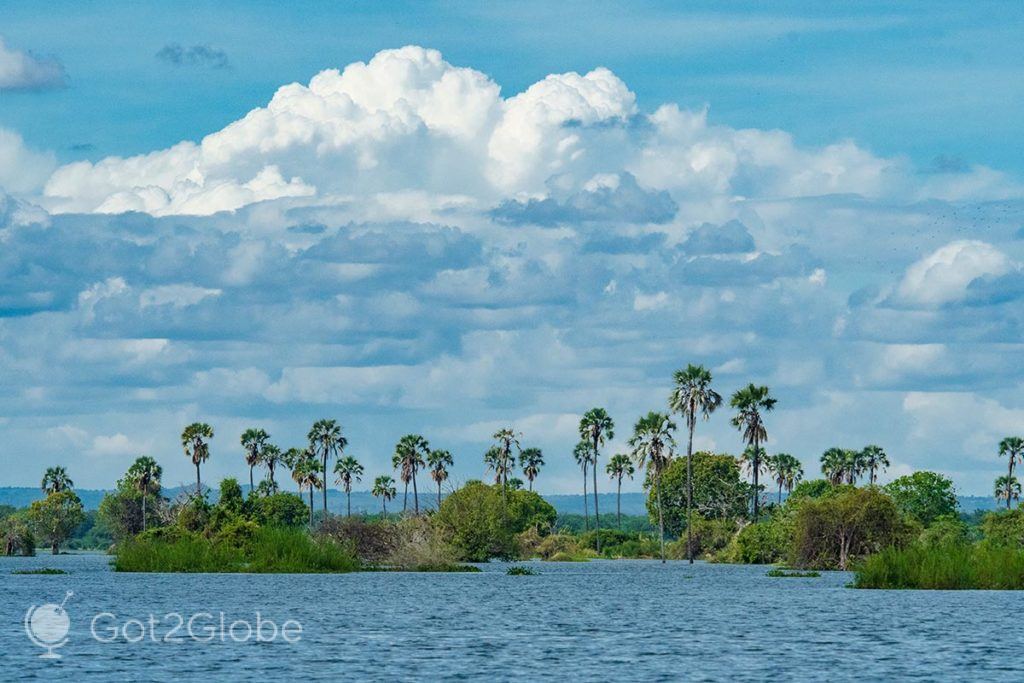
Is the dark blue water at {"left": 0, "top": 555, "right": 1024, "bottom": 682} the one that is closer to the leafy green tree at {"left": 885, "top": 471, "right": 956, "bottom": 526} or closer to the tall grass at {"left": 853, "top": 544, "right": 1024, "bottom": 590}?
the tall grass at {"left": 853, "top": 544, "right": 1024, "bottom": 590}

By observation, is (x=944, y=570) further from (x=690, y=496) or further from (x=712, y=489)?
(x=712, y=489)

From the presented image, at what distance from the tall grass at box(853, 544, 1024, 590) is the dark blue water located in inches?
49.2

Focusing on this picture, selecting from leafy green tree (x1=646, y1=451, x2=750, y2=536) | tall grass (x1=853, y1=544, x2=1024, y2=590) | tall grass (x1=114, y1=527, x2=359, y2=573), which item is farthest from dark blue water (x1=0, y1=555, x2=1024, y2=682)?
leafy green tree (x1=646, y1=451, x2=750, y2=536)

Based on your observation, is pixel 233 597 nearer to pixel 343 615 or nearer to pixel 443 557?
pixel 343 615

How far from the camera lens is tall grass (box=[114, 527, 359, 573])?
11631cm

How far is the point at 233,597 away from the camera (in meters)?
90.5

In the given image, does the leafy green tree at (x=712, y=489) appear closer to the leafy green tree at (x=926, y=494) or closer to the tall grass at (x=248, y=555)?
the leafy green tree at (x=926, y=494)

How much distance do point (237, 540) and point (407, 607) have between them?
151 feet

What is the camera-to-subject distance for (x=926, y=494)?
627 ft

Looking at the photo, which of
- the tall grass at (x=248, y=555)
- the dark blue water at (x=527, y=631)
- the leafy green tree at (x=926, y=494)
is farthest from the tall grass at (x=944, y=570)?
the leafy green tree at (x=926, y=494)

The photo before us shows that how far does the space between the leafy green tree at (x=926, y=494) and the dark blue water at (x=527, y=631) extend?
2991 inches

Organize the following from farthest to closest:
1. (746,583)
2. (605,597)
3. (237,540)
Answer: (237,540)
(746,583)
(605,597)

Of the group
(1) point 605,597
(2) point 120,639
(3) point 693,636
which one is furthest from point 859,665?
(1) point 605,597

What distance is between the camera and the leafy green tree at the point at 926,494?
18725 cm
